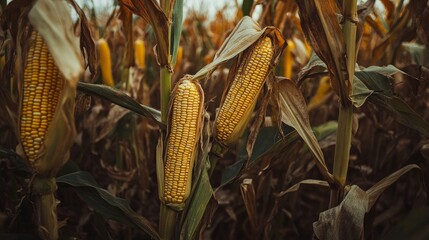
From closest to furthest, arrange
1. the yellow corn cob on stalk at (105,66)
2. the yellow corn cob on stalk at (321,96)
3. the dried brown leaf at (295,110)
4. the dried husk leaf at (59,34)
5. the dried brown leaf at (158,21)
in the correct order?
the dried husk leaf at (59,34) → the dried brown leaf at (158,21) → the dried brown leaf at (295,110) → the yellow corn cob on stalk at (105,66) → the yellow corn cob on stalk at (321,96)

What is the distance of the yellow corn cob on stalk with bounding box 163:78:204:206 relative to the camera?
156 centimetres

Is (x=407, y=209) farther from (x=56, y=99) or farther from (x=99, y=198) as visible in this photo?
(x=56, y=99)

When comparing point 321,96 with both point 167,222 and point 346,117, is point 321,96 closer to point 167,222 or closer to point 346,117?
point 346,117

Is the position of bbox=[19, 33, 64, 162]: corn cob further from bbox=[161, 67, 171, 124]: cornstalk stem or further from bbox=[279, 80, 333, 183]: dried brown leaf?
bbox=[279, 80, 333, 183]: dried brown leaf

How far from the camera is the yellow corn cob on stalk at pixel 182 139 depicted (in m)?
1.56

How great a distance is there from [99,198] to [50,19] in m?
0.84

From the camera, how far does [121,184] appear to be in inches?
112

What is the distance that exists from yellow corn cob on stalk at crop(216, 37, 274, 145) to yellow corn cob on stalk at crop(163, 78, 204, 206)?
0.14m

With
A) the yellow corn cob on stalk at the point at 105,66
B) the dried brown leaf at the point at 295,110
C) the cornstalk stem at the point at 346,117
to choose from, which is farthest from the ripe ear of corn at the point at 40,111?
the yellow corn cob on stalk at the point at 105,66

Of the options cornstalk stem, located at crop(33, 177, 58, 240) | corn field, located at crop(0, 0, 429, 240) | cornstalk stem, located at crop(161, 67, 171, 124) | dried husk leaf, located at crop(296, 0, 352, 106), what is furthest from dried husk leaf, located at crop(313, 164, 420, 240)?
cornstalk stem, located at crop(33, 177, 58, 240)

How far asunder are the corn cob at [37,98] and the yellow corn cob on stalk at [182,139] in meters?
0.41

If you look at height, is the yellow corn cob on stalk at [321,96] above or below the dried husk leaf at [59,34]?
below

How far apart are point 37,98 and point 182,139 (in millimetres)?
500

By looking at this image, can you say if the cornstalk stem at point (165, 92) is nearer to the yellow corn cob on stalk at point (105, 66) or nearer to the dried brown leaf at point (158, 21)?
the dried brown leaf at point (158, 21)
